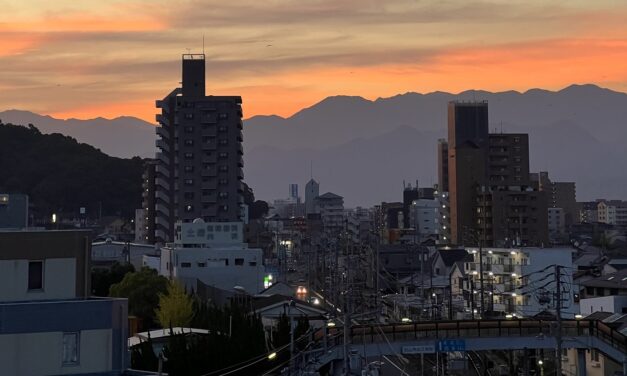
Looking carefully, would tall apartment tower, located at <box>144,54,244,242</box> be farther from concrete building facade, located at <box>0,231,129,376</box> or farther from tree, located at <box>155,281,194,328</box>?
concrete building facade, located at <box>0,231,129,376</box>

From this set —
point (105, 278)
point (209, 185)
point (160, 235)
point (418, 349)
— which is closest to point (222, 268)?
point (105, 278)

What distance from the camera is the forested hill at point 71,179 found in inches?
5261

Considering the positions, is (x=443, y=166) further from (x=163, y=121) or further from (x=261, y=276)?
(x=261, y=276)

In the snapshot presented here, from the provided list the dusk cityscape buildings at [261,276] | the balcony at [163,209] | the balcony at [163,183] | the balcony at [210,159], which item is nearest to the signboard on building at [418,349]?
the dusk cityscape buildings at [261,276]

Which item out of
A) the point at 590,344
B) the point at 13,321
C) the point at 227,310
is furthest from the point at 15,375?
the point at 590,344

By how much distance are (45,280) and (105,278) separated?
34786mm

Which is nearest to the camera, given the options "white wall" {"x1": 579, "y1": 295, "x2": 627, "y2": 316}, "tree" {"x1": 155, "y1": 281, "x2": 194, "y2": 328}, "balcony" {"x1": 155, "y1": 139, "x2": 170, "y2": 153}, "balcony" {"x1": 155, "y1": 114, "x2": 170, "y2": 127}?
"tree" {"x1": 155, "y1": 281, "x2": 194, "y2": 328}

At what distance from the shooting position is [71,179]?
13575 cm

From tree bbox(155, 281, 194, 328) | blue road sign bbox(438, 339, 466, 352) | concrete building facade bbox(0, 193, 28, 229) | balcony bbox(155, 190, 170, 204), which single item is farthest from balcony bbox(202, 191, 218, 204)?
concrete building facade bbox(0, 193, 28, 229)

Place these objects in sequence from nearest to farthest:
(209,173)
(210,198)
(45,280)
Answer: (45,280), (210,198), (209,173)

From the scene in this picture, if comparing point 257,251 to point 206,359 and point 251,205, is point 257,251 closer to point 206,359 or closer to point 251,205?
point 206,359

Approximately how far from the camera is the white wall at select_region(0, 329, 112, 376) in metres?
18.6

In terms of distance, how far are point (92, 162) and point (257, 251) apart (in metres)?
82.3

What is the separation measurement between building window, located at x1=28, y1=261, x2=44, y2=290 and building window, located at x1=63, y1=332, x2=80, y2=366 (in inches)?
49.4
